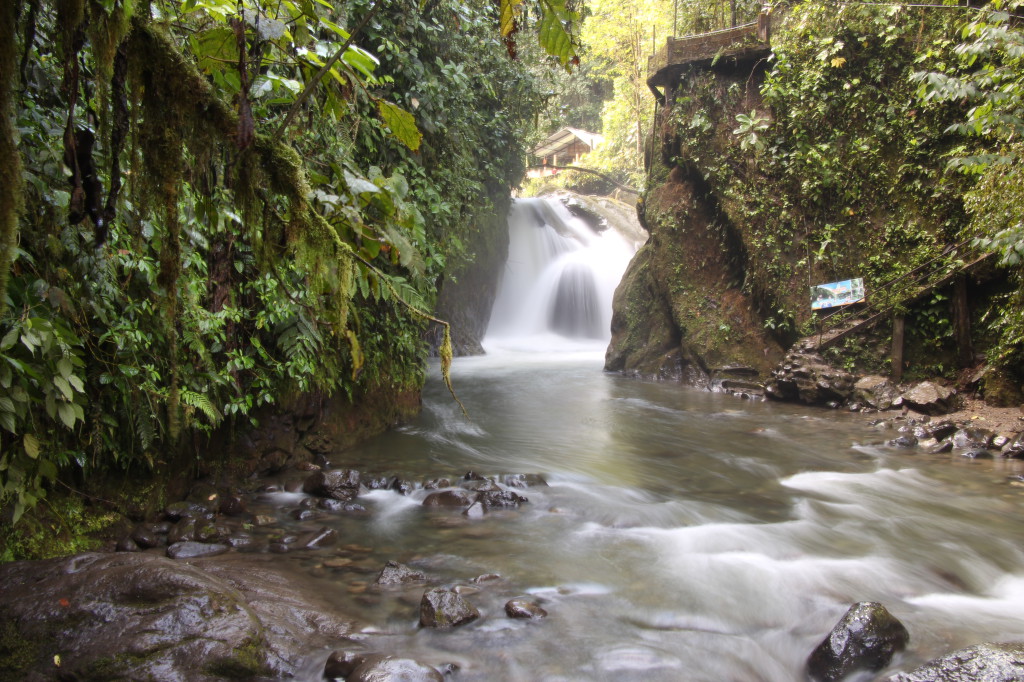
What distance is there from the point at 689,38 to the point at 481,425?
26.5 ft

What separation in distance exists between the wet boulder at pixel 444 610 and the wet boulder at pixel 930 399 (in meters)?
7.01

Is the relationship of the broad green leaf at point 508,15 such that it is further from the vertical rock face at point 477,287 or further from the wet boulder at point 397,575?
the vertical rock face at point 477,287

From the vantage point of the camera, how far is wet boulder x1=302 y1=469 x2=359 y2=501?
5363 millimetres

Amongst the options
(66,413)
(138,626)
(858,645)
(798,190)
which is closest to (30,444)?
(66,413)

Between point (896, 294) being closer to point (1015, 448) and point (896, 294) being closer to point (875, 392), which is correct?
point (875, 392)

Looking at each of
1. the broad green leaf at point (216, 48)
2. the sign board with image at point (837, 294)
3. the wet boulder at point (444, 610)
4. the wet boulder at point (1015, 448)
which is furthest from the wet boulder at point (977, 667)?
the sign board with image at point (837, 294)

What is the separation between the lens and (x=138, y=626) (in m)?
2.73

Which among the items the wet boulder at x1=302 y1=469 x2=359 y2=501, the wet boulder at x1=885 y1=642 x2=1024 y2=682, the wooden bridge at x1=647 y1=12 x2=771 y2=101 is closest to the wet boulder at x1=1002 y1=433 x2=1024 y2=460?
the wet boulder at x1=885 y1=642 x2=1024 y2=682

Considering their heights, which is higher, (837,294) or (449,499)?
(837,294)

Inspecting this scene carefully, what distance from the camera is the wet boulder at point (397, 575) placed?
3844mm

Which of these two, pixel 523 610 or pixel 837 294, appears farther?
pixel 837 294

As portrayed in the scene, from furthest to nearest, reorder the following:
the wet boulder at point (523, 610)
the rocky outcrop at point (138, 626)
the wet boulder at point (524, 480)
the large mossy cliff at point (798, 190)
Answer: the large mossy cliff at point (798, 190) < the wet boulder at point (524, 480) < the wet boulder at point (523, 610) < the rocky outcrop at point (138, 626)

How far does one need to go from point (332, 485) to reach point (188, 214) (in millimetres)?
2487

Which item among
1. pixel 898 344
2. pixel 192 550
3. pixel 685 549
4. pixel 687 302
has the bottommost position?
pixel 685 549
